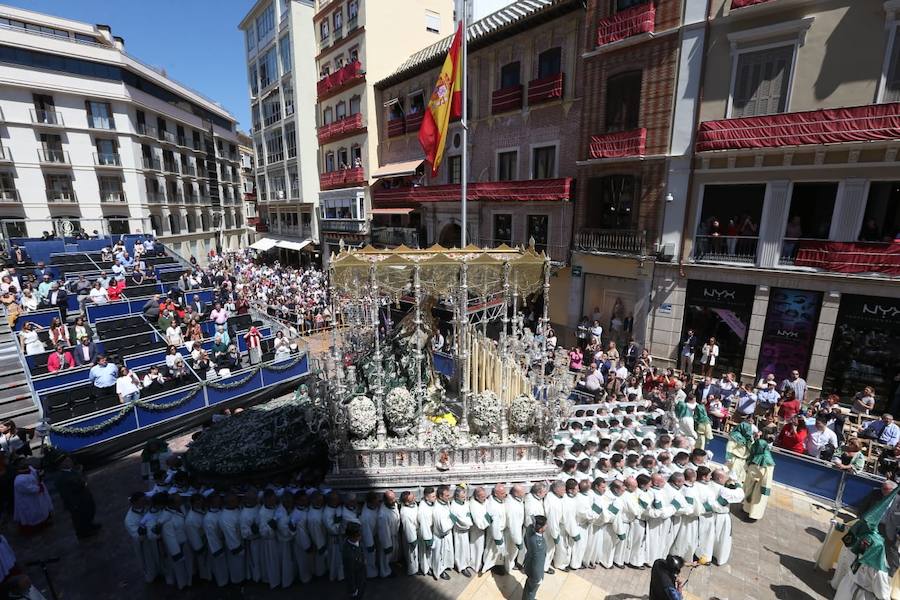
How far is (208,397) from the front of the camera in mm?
12008

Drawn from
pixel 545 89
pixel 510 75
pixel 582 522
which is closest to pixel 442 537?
pixel 582 522

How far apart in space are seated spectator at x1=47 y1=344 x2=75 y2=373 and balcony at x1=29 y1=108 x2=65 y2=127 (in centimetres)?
2925

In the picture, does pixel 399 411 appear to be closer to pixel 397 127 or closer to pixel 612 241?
A: pixel 612 241

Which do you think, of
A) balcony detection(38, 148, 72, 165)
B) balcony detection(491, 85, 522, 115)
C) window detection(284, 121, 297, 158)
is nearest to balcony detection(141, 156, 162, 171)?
balcony detection(38, 148, 72, 165)

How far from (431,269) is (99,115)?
131ft

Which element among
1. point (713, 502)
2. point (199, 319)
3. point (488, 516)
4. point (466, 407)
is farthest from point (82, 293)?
point (713, 502)

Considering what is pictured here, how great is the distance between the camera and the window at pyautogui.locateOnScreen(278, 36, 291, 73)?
108 ft

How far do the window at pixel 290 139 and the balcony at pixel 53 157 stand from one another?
16.0m

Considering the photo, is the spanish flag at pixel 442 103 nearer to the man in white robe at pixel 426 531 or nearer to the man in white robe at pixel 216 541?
the man in white robe at pixel 426 531

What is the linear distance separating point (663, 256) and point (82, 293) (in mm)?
23356

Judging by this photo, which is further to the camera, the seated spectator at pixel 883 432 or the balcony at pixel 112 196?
the balcony at pixel 112 196

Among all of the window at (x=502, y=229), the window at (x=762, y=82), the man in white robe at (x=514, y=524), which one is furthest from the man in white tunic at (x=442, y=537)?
the window at (x=502, y=229)

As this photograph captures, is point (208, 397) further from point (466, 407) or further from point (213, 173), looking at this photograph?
point (213, 173)

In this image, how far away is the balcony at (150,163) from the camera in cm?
3694
